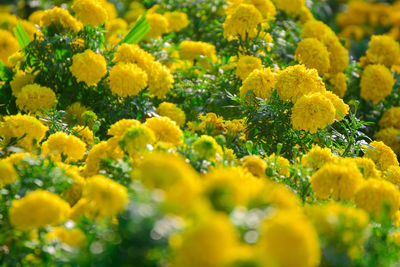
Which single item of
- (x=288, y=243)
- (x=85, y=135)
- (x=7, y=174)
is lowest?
(x=85, y=135)

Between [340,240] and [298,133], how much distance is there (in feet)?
3.85

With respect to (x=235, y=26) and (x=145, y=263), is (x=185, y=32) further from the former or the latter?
(x=145, y=263)

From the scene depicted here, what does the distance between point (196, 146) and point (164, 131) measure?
9.8 inches

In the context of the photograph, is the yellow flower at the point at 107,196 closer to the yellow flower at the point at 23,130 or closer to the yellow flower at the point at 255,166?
the yellow flower at the point at 255,166

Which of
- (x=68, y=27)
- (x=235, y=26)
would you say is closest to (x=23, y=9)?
(x=68, y=27)

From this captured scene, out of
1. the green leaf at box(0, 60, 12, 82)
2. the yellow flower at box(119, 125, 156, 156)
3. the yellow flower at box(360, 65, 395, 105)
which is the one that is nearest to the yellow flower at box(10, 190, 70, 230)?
the yellow flower at box(119, 125, 156, 156)

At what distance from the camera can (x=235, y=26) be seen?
277 centimetres

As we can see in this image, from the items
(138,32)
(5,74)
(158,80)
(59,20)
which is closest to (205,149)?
(158,80)

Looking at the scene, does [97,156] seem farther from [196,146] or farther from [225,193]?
[225,193]

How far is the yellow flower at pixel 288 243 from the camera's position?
908mm

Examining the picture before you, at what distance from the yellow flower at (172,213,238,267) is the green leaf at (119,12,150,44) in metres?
2.28

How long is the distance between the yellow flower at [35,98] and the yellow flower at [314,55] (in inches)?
55.3

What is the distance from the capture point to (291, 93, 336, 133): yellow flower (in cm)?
201

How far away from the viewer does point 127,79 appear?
7.47ft
